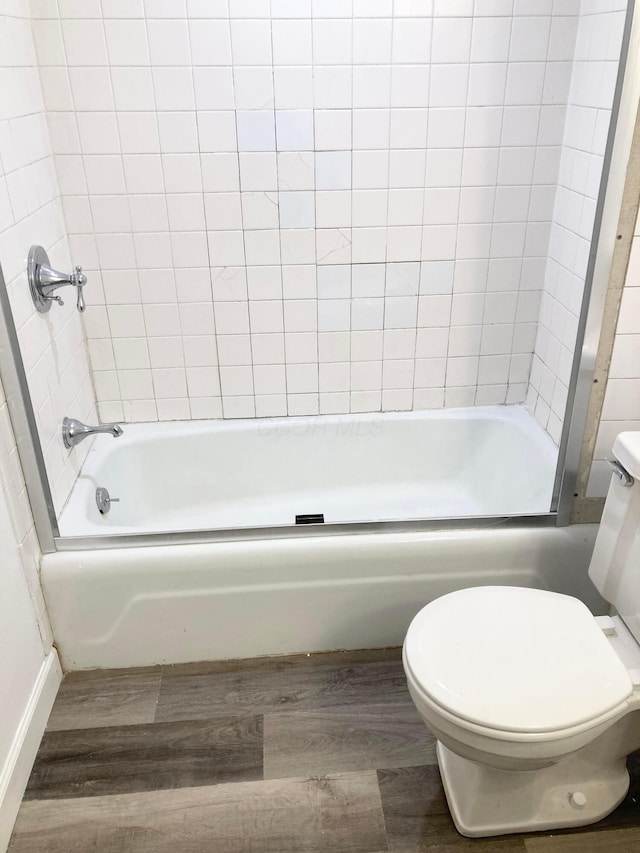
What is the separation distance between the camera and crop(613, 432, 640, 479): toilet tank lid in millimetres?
1372

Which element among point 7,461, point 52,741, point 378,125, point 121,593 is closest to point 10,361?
point 7,461

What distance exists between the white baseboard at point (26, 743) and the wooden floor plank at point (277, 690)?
27cm

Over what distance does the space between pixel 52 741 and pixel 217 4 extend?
6.26 feet

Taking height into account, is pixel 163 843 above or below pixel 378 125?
below

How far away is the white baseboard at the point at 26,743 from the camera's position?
1.43 m

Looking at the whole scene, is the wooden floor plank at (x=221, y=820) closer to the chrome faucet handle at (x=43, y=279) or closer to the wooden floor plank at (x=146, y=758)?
the wooden floor plank at (x=146, y=758)

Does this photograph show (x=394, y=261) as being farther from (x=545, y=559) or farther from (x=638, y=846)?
(x=638, y=846)

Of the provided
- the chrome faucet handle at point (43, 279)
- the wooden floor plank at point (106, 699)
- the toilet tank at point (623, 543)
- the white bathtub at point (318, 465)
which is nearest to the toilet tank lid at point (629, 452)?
the toilet tank at point (623, 543)

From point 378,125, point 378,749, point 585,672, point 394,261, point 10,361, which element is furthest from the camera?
point 394,261

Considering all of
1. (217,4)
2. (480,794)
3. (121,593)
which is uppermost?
(217,4)

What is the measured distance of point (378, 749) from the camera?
162 cm

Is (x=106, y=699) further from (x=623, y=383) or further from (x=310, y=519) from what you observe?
(x=623, y=383)

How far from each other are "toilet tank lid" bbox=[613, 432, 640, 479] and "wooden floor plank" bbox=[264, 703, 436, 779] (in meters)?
0.78

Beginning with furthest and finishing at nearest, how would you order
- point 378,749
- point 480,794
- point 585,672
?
point 378,749, point 480,794, point 585,672
